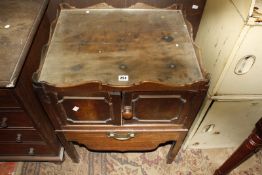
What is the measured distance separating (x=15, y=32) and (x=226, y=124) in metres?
1.33

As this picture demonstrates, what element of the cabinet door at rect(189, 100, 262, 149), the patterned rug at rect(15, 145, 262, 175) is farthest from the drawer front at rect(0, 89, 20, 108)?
the cabinet door at rect(189, 100, 262, 149)

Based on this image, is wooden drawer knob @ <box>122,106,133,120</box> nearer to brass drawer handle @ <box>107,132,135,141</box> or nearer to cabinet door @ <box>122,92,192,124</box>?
cabinet door @ <box>122,92,192,124</box>

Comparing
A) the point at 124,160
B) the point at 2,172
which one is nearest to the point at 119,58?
the point at 124,160

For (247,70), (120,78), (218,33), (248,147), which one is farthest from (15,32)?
(248,147)

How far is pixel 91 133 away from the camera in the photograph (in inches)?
54.1

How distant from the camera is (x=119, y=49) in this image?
1232mm

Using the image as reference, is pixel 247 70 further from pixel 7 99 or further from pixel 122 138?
pixel 7 99

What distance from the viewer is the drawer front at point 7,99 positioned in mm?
1039

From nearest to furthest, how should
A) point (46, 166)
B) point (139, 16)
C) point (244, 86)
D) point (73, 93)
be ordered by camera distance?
point (73, 93)
point (244, 86)
point (139, 16)
point (46, 166)

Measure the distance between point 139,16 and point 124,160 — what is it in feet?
3.32

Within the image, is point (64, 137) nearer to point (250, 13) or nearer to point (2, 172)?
point (2, 172)

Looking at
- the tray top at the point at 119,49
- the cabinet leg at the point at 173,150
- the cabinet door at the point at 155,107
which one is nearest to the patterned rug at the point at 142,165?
the cabinet leg at the point at 173,150

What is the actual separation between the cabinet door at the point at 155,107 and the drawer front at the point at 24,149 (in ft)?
1.88

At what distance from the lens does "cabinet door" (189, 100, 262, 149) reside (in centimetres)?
143
